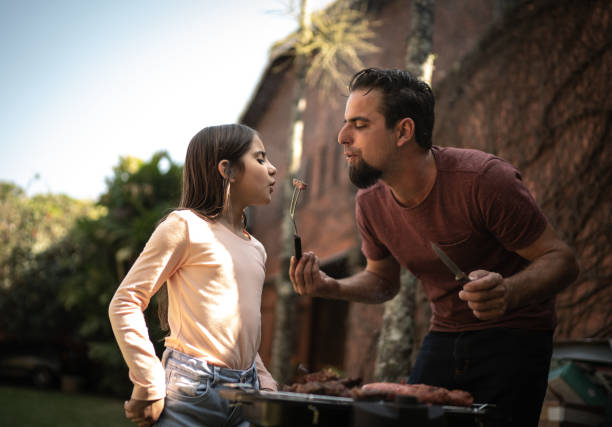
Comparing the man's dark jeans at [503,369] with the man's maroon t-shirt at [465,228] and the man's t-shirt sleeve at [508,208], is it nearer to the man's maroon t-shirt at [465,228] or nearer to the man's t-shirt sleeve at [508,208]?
the man's maroon t-shirt at [465,228]

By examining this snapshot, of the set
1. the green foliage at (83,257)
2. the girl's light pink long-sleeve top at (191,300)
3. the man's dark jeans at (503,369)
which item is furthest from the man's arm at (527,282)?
the green foliage at (83,257)

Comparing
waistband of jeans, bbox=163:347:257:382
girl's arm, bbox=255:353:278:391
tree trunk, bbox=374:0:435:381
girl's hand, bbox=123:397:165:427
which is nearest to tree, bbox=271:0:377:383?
tree trunk, bbox=374:0:435:381

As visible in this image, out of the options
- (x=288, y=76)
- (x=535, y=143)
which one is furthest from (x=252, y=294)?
(x=288, y=76)

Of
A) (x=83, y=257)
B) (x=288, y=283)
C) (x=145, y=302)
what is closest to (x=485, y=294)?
(x=145, y=302)

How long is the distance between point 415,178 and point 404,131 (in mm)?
244

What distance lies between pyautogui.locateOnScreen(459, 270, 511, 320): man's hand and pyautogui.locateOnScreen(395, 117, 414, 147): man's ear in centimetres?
98

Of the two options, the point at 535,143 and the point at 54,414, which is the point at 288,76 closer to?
the point at 54,414

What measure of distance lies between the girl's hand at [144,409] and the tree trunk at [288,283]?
7.49 meters

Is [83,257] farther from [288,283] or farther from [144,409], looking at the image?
[144,409]

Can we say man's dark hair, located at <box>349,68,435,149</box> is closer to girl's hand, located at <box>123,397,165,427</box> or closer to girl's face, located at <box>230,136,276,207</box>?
girl's face, located at <box>230,136,276,207</box>

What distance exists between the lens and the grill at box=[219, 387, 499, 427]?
1573 millimetres

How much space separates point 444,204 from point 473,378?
0.81 metres

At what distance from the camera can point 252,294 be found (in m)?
2.34

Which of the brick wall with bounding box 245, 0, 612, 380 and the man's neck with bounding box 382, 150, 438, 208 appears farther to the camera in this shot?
the brick wall with bounding box 245, 0, 612, 380
